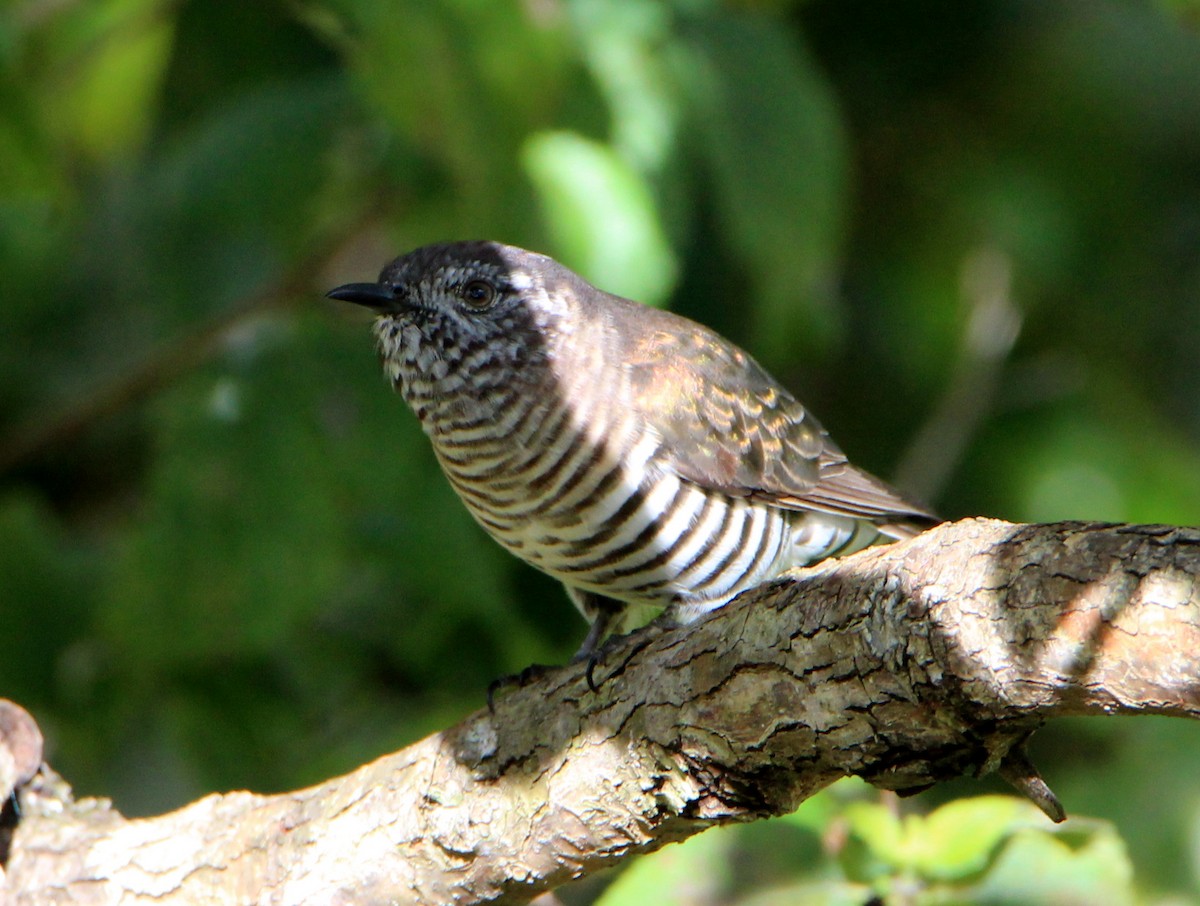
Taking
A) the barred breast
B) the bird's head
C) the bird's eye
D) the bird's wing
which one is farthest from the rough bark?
the bird's eye

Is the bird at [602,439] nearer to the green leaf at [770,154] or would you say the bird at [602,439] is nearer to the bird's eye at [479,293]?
the bird's eye at [479,293]

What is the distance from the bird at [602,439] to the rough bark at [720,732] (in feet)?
1.53

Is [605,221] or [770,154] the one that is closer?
[605,221]

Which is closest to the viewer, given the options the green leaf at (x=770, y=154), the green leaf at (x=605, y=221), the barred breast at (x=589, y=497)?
the barred breast at (x=589, y=497)

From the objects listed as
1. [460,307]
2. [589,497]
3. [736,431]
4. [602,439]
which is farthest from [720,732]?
[460,307]

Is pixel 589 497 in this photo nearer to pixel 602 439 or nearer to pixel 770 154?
pixel 602 439

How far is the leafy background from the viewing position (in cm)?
370

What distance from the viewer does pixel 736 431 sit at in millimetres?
3775

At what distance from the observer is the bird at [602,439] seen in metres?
3.45

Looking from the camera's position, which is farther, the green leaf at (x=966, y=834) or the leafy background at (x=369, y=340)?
the leafy background at (x=369, y=340)

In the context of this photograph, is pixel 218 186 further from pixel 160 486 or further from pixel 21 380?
pixel 21 380

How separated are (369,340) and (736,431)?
1.31 meters

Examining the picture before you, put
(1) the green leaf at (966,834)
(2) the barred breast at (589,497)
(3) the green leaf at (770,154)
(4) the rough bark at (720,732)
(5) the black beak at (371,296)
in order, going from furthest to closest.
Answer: (3) the green leaf at (770,154), (5) the black beak at (371,296), (2) the barred breast at (589,497), (1) the green leaf at (966,834), (4) the rough bark at (720,732)

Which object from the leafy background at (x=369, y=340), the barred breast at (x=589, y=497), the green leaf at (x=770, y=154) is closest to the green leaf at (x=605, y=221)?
the leafy background at (x=369, y=340)
